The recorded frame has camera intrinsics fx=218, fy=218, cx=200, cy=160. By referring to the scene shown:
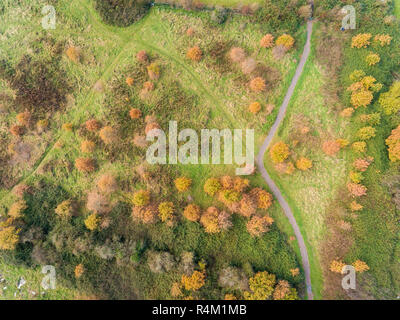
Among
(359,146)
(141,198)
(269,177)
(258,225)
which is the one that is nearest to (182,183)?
(141,198)

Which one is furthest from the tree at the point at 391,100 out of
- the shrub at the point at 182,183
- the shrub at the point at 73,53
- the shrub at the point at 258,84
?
the shrub at the point at 73,53

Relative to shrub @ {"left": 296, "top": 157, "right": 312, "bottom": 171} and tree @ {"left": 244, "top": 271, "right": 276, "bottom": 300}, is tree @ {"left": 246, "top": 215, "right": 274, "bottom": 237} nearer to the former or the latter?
tree @ {"left": 244, "top": 271, "right": 276, "bottom": 300}

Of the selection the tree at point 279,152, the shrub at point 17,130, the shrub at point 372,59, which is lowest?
the tree at point 279,152

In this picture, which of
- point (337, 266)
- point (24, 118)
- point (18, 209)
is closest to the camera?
point (337, 266)

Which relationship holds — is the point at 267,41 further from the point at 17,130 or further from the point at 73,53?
the point at 17,130

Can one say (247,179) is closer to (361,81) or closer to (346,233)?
(346,233)

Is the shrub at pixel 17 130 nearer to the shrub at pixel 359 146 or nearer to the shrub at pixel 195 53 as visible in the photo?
the shrub at pixel 195 53

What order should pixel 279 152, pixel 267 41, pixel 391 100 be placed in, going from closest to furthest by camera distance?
pixel 279 152
pixel 391 100
pixel 267 41
